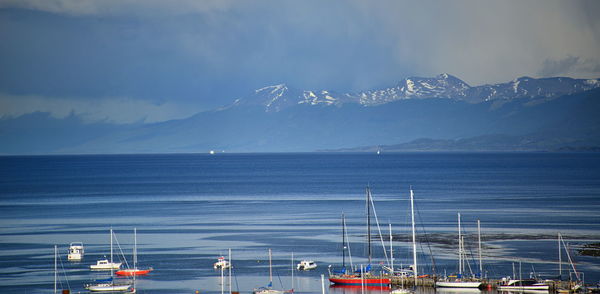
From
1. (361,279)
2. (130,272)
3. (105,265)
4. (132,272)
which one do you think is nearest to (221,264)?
(132,272)

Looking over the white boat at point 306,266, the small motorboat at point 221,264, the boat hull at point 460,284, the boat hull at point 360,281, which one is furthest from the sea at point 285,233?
the boat hull at point 460,284

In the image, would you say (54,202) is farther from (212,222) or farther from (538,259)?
(538,259)

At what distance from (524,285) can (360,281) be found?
458 inches

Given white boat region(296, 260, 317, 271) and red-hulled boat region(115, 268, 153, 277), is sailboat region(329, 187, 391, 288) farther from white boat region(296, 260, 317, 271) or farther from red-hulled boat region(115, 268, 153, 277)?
red-hulled boat region(115, 268, 153, 277)

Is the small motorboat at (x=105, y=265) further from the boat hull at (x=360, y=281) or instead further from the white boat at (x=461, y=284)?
the white boat at (x=461, y=284)

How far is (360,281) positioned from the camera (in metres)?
64.4

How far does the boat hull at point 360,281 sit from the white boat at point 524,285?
26.5 feet

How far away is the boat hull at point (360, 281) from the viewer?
2490 inches

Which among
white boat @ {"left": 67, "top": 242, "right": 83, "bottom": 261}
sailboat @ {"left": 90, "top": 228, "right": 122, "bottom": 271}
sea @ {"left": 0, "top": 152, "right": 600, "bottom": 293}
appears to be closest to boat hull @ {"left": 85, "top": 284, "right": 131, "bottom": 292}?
sea @ {"left": 0, "top": 152, "right": 600, "bottom": 293}

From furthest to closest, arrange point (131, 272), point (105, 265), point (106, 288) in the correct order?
1. point (105, 265)
2. point (131, 272)
3. point (106, 288)

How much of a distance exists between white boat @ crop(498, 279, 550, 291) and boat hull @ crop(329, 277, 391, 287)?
8073mm

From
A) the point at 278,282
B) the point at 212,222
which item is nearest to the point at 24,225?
the point at 212,222

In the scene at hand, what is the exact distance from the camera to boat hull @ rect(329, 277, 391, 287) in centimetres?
6325

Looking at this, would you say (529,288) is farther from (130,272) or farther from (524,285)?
(130,272)
